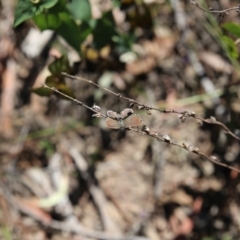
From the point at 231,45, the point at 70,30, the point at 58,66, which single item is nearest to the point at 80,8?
the point at 70,30

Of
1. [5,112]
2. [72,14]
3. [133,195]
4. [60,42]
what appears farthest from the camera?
[5,112]

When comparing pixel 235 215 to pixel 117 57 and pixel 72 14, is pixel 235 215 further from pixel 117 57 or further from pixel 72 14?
pixel 72 14

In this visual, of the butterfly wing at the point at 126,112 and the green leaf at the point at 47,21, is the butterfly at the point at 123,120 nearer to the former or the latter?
the butterfly wing at the point at 126,112

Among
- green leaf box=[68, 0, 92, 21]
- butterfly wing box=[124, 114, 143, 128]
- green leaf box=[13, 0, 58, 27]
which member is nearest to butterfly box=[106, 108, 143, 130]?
butterfly wing box=[124, 114, 143, 128]

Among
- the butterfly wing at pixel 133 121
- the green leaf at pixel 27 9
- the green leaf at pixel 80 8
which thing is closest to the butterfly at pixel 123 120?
the butterfly wing at pixel 133 121

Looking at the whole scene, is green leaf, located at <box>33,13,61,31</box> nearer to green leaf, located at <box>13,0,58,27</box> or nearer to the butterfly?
green leaf, located at <box>13,0,58,27</box>

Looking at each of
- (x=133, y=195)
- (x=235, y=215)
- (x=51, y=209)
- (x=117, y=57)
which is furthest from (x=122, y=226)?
(x=117, y=57)
